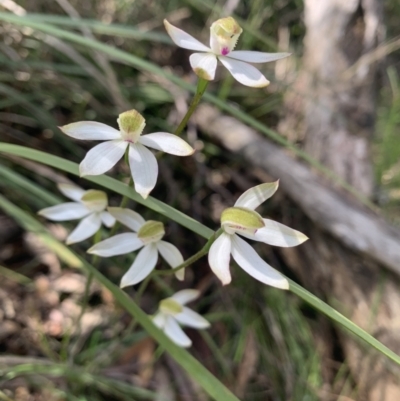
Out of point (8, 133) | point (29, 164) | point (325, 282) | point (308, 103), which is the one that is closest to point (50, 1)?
point (8, 133)

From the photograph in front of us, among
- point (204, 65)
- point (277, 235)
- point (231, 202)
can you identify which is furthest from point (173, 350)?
point (231, 202)

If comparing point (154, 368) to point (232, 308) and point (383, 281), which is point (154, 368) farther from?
point (383, 281)

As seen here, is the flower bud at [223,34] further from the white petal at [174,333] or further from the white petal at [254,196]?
the white petal at [174,333]

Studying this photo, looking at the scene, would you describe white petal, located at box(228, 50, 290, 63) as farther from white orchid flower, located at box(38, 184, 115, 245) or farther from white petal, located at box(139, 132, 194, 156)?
white orchid flower, located at box(38, 184, 115, 245)

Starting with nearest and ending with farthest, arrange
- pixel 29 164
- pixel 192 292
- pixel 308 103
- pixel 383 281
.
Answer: pixel 192 292 → pixel 383 281 → pixel 29 164 → pixel 308 103

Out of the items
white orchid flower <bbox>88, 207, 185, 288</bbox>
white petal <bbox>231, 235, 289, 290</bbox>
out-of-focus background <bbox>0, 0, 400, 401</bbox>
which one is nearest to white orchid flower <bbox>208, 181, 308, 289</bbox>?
white petal <bbox>231, 235, 289, 290</bbox>

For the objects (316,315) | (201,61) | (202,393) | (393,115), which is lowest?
(202,393)

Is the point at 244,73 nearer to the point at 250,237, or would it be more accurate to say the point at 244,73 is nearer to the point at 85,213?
the point at 250,237
